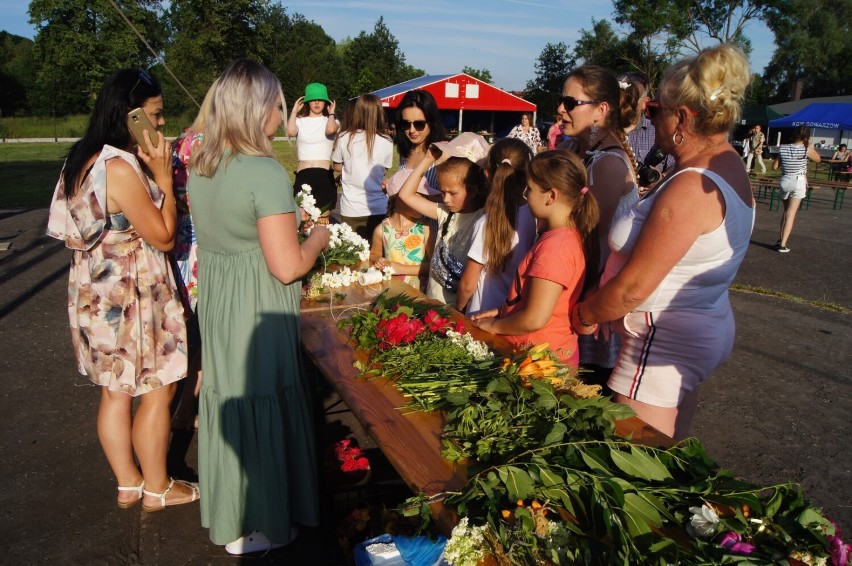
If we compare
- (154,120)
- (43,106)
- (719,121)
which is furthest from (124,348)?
(43,106)

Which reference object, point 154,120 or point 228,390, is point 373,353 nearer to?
point 228,390

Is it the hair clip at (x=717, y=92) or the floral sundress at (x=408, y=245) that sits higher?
the hair clip at (x=717, y=92)

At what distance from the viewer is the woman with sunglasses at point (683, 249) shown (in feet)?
6.63

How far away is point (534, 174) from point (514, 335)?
713 millimetres

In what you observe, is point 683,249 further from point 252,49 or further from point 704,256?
point 252,49

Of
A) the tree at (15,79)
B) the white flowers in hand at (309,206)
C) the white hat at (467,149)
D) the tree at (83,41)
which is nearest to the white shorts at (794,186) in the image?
the white hat at (467,149)

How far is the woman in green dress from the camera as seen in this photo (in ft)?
8.14

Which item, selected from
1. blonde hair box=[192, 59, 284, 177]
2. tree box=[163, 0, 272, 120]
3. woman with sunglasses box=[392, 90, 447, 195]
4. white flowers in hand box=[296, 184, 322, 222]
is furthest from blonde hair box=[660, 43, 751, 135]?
tree box=[163, 0, 272, 120]

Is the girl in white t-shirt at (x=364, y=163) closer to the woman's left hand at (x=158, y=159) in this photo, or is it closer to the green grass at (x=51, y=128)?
the woman's left hand at (x=158, y=159)

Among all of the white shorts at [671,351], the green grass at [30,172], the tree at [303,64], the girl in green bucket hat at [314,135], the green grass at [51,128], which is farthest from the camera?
the tree at [303,64]

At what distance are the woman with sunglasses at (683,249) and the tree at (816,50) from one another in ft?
211

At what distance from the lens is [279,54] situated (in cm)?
6956

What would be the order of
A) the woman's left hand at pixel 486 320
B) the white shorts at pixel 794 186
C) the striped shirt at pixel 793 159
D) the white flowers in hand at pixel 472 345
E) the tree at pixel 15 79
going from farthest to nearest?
the tree at pixel 15 79 < the striped shirt at pixel 793 159 < the white shorts at pixel 794 186 < the woman's left hand at pixel 486 320 < the white flowers in hand at pixel 472 345

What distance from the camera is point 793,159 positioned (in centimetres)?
1021
